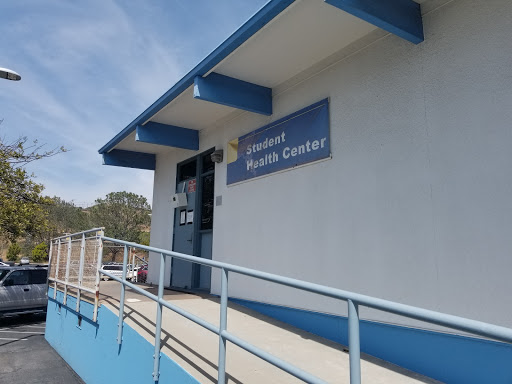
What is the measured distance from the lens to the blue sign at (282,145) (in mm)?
4840

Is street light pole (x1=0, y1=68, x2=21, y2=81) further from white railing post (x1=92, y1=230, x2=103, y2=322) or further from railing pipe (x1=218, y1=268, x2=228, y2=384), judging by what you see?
railing pipe (x1=218, y1=268, x2=228, y2=384)

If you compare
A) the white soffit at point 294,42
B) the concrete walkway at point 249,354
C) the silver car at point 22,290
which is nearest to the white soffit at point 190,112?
the white soffit at point 294,42

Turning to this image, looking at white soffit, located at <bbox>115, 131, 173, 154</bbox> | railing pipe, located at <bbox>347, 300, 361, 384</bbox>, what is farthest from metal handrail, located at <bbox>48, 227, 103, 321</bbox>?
railing pipe, located at <bbox>347, 300, 361, 384</bbox>

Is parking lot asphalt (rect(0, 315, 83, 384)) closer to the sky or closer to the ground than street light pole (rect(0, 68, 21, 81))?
closer to the ground

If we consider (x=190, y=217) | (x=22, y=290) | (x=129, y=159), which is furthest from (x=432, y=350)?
(x=22, y=290)

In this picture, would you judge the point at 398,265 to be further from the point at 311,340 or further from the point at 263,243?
the point at 263,243

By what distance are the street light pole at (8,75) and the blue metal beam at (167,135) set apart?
2607 millimetres

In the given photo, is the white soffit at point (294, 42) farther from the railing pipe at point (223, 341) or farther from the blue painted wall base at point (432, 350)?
the blue painted wall base at point (432, 350)

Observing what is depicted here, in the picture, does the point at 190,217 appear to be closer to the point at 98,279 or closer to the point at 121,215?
the point at 98,279

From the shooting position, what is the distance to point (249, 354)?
3.40 m

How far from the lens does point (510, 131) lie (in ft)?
10.1

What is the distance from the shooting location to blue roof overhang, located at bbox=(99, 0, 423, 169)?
369 cm

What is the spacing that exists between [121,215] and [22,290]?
109ft

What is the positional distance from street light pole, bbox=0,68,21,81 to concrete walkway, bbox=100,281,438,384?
5.03 meters
